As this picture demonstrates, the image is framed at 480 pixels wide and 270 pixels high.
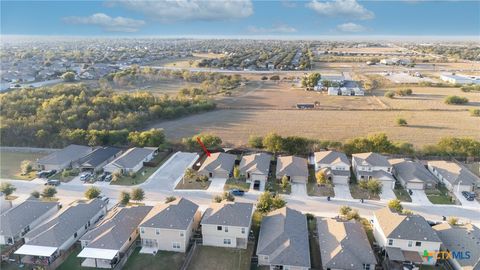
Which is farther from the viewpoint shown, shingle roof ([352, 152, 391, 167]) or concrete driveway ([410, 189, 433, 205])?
shingle roof ([352, 152, 391, 167])

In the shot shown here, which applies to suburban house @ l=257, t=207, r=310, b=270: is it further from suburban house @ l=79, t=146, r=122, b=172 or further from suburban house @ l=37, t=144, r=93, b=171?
suburban house @ l=37, t=144, r=93, b=171

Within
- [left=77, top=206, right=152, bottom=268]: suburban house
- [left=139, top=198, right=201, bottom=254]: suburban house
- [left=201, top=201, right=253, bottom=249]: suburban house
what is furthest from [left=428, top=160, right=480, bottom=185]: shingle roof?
[left=77, top=206, right=152, bottom=268]: suburban house

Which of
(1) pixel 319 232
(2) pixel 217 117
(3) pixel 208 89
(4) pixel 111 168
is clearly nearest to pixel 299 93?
(3) pixel 208 89

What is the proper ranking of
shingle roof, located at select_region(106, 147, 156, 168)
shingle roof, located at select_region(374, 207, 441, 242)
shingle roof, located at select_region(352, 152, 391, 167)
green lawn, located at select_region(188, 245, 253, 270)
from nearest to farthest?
green lawn, located at select_region(188, 245, 253, 270) → shingle roof, located at select_region(374, 207, 441, 242) → shingle roof, located at select_region(352, 152, 391, 167) → shingle roof, located at select_region(106, 147, 156, 168)

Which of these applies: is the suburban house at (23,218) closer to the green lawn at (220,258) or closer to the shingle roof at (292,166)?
the green lawn at (220,258)

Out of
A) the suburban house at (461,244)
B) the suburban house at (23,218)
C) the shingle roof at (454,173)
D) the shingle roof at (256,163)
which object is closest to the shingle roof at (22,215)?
the suburban house at (23,218)

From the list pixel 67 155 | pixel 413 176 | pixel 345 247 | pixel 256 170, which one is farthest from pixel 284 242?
pixel 67 155

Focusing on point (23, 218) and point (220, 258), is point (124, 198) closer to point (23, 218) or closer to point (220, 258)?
point (23, 218)

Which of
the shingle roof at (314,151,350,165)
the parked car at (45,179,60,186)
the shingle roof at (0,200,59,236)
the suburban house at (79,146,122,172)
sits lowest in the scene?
the parked car at (45,179,60,186)
